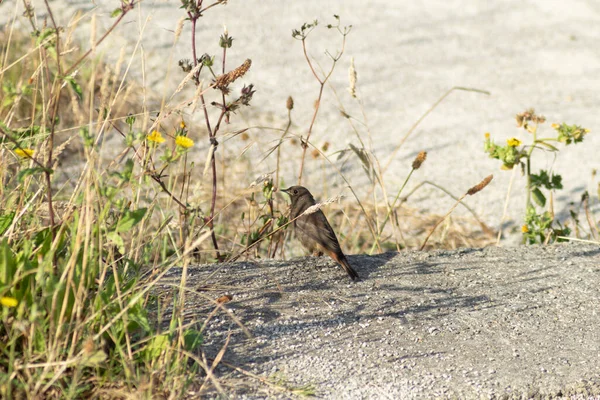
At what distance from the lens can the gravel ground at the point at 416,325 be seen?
2770 mm

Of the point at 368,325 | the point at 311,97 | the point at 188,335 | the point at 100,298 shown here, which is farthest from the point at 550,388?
the point at 311,97

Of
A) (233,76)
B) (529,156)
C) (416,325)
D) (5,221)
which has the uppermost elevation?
(233,76)

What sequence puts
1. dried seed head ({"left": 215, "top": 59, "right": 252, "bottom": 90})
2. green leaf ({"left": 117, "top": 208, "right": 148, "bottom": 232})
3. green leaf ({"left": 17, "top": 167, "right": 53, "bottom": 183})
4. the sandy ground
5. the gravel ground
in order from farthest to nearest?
the sandy ground
dried seed head ({"left": 215, "top": 59, "right": 252, "bottom": 90})
the gravel ground
green leaf ({"left": 117, "top": 208, "right": 148, "bottom": 232})
green leaf ({"left": 17, "top": 167, "right": 53, "bottom": 183})

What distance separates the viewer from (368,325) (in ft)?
10.2

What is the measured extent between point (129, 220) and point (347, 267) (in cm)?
126

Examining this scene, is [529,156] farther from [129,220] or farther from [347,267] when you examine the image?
[129,220]

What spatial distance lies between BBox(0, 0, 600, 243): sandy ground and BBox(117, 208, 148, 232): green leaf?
9.17 ft

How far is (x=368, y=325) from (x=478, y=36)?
18.8 feet

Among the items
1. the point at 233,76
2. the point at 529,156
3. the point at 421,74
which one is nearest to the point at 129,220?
the point at 233,76

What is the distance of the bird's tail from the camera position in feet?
11.6

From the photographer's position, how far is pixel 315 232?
4.04 m

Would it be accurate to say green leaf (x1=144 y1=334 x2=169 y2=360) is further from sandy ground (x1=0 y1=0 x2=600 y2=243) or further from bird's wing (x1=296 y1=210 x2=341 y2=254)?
sandy ground (x1=0 y1=0 x2=600 y2=243)

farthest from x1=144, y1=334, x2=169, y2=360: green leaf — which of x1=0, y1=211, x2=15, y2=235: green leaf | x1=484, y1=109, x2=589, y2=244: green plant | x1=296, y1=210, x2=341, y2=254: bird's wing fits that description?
x1=484, y1=109, x2=589, y2=244: green plant

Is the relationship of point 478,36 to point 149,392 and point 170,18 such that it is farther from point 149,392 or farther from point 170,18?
point 149,392
